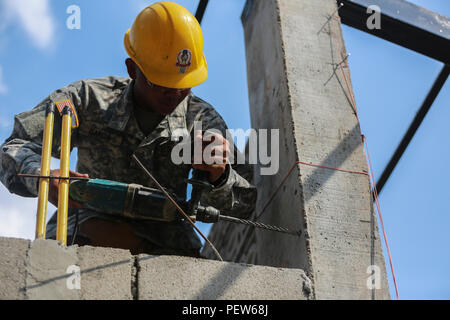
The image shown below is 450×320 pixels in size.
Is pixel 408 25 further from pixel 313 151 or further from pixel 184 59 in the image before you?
pixel 184 59

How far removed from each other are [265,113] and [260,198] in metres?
0.59

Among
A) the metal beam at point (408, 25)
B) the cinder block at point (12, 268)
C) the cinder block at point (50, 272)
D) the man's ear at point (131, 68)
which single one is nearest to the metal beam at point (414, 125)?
the metal beam at point (408, 25)

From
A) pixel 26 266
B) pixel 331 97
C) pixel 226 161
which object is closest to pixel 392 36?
pixel 331 97

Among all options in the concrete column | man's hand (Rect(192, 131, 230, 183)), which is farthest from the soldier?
the concrete column

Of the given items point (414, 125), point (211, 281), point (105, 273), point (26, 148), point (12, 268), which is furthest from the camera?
point (414, 125)

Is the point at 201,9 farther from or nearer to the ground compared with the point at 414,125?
nearer to the ground

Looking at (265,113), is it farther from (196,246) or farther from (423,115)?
(423,115)

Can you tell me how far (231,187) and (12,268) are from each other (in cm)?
128

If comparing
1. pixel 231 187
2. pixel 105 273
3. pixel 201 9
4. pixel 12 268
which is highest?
pixel 201 9

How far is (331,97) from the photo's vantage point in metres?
3.37

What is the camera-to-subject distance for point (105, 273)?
2.32m

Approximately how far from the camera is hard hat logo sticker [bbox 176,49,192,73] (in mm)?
3221

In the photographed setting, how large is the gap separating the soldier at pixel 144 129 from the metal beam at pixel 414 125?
2201 millimetres

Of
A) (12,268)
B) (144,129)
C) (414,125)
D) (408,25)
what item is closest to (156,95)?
(144,129)
